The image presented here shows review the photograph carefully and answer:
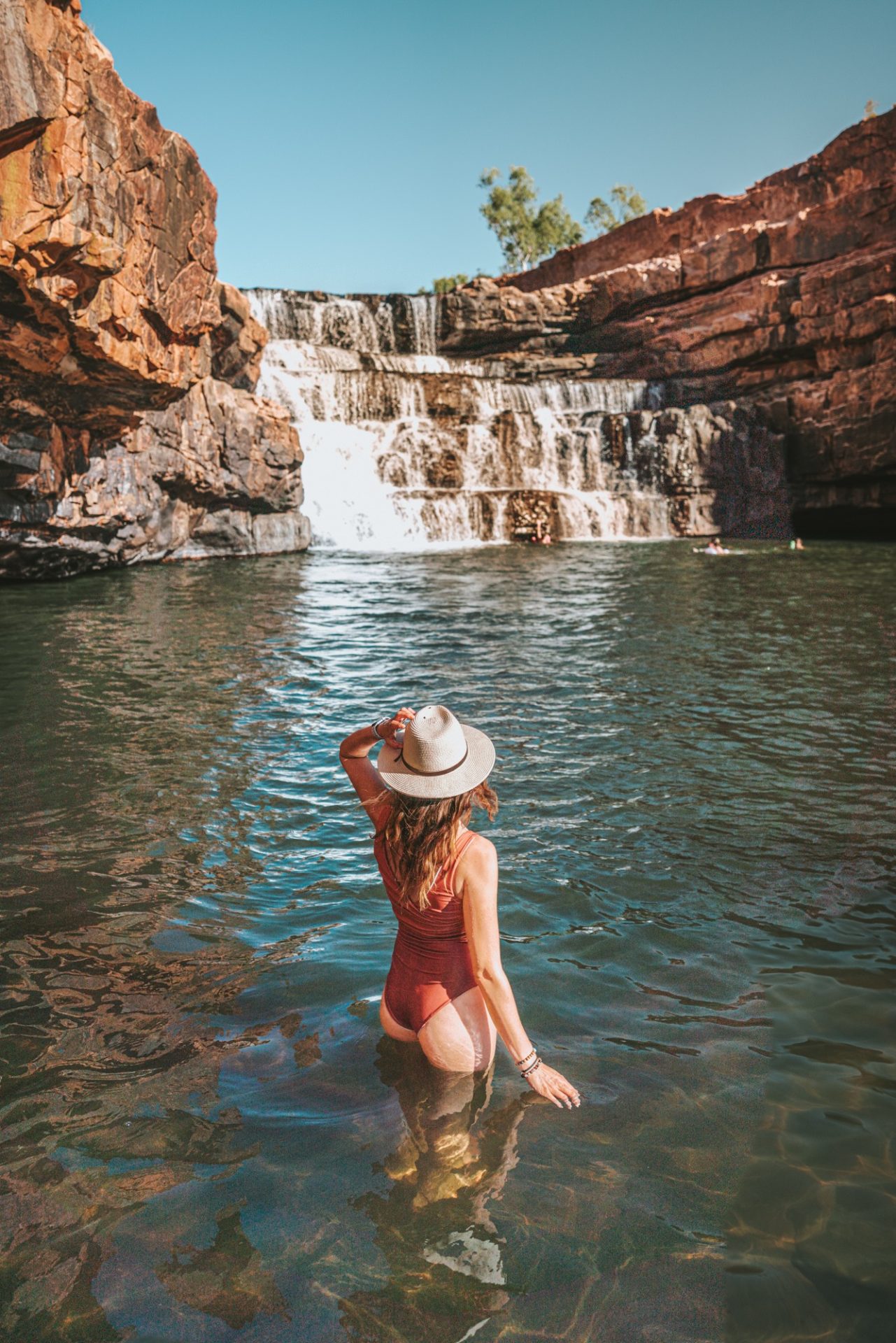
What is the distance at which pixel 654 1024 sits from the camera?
4.33m

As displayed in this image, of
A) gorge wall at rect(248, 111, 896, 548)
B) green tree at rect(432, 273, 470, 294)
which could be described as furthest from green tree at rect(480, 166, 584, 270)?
gorge wall at rect(248, 111, 896, 548)

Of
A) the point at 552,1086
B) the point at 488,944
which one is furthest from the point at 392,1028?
the point at 488,944

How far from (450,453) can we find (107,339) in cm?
2083

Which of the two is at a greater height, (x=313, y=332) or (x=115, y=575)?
(x=313, y=332)

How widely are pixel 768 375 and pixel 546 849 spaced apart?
38894 mm

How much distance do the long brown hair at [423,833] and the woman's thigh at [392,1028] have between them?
0.70m

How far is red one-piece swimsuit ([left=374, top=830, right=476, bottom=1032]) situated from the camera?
3.38 meters

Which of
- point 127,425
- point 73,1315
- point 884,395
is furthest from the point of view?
point 884,395

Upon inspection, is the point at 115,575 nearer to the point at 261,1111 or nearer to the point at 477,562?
the point at 477,562

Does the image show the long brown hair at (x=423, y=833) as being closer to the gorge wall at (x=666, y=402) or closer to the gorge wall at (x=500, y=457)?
the gorge wall at (x=500, y=457)

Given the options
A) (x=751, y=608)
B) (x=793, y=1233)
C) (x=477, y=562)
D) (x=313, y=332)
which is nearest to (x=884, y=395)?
(x=477, y=562)

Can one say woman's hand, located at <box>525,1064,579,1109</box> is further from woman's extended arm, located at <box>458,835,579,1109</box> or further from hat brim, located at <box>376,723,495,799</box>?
hat brim, located at <box>376,723,495,799</box>

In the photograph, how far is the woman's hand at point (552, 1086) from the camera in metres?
3.46

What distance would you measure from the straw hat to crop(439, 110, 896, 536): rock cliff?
35.3m
